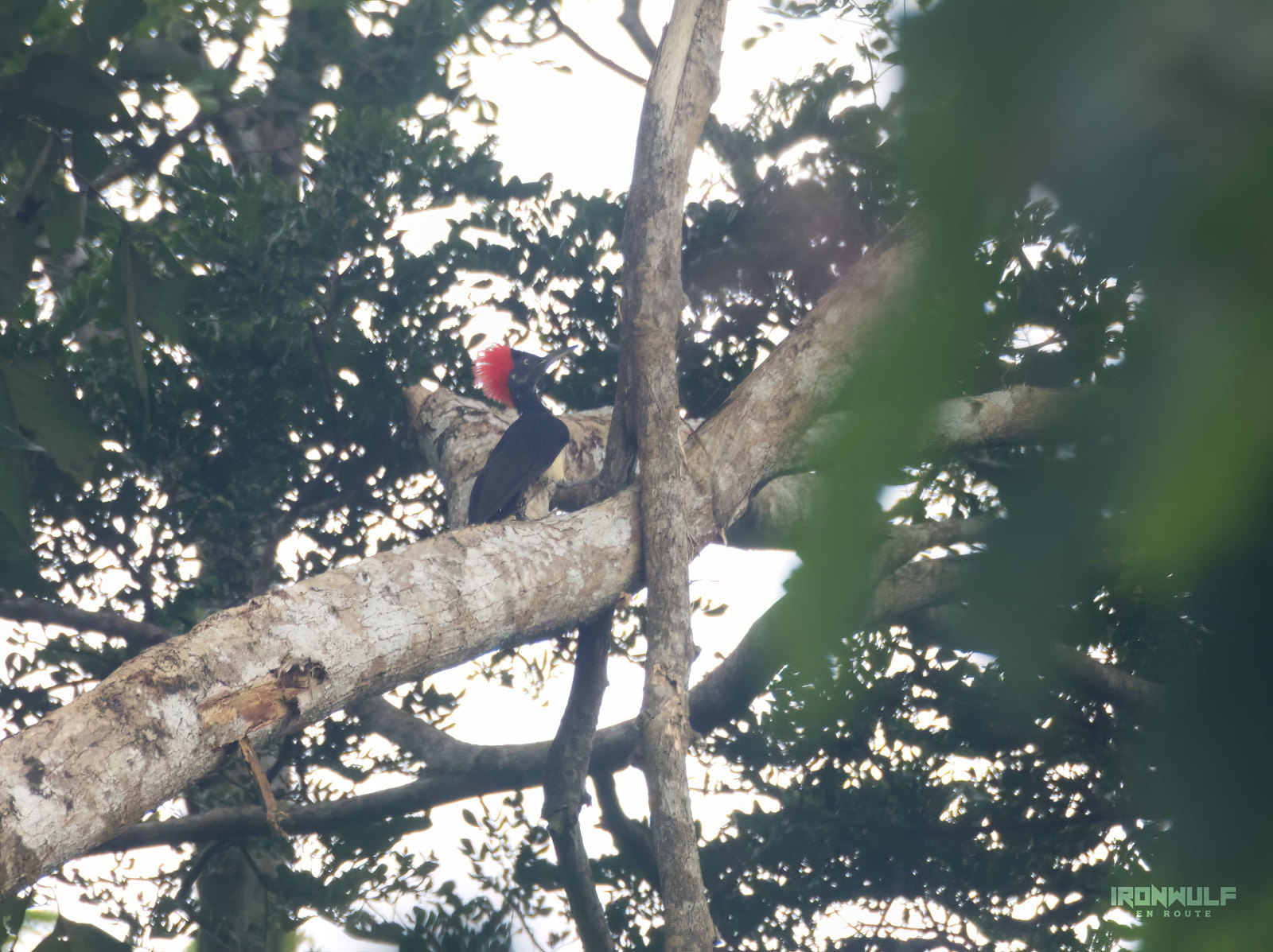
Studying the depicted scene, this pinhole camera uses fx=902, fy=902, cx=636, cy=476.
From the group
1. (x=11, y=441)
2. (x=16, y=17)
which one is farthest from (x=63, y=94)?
(x=11, y=441)

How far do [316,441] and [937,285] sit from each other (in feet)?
13.3

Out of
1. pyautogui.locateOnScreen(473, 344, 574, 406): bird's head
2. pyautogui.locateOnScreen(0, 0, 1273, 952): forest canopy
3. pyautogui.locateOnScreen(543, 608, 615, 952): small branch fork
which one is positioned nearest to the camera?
pyautogui.locateOnScreen(0, 0, 1273, 952): forest canopy

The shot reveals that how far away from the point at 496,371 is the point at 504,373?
0.16 feet

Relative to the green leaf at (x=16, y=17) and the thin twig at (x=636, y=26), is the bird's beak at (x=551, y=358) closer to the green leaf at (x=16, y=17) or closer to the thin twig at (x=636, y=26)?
the thin twig at (x=636, y=26)

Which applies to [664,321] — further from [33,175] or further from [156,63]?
[33,175]

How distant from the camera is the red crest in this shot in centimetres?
487

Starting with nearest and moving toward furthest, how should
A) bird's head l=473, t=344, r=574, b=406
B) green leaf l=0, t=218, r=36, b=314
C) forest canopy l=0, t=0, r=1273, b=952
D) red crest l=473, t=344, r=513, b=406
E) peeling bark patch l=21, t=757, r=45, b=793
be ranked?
forest canopy l=0, t=0, r=1273, b=952 < peeling bark patch l=21, t=757, r=45, b=793 < green leaf l=0, t=218, r=36, b=314 < bird's head l=473, t=344, r=574, b=406 < red crest l=473, t=344, r=513, b=406

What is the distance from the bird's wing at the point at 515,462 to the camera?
362 centimetres

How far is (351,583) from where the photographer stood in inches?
87.0

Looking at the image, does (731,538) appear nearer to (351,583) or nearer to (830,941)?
(830,941)

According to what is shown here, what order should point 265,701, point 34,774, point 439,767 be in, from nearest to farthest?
1. point 34,774
2. point 265,701
3. point 439,767

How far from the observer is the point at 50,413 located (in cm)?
244

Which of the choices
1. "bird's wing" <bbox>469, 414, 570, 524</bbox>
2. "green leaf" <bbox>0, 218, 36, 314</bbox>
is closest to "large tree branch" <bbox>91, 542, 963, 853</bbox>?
"bird's wing" <bbox>469, 414, 570, 524</bbox>

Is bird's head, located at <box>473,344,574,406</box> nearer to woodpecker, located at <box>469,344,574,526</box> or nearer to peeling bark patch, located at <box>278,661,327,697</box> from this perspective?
woodpecker, located at <box>469,344,574,526</box>
